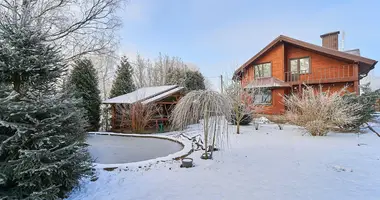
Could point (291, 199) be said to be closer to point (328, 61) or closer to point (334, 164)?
point (334, 164)

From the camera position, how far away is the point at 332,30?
52.3 feet

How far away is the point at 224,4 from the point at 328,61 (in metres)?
8.42

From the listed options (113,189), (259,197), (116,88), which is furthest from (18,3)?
(259,197)

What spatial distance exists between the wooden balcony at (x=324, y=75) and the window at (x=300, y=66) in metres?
0.14

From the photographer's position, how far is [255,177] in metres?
4.15

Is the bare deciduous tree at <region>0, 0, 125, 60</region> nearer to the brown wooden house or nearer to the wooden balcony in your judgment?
the brown wooden house

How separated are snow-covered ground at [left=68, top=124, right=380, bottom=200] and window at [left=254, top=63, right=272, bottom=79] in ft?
34.7

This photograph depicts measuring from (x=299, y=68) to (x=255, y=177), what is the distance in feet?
43.2

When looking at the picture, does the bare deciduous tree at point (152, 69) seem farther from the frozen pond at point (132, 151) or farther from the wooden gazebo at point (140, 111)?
the frozen pond at point (132, 151)

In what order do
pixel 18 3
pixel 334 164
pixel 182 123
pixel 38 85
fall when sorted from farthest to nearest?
pixel 18 3
pixel 182 123
pixel 334 164
pixel 38 85

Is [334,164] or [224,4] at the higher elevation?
[224,4]

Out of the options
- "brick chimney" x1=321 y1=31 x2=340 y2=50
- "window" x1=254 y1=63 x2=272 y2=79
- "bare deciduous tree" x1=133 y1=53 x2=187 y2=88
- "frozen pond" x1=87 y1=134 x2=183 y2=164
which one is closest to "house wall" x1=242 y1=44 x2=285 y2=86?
"window" x1=254 y1=63 x2=272 y2=79

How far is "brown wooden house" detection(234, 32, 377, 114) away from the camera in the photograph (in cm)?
1255

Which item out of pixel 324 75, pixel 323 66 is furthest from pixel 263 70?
pixel 324 75
